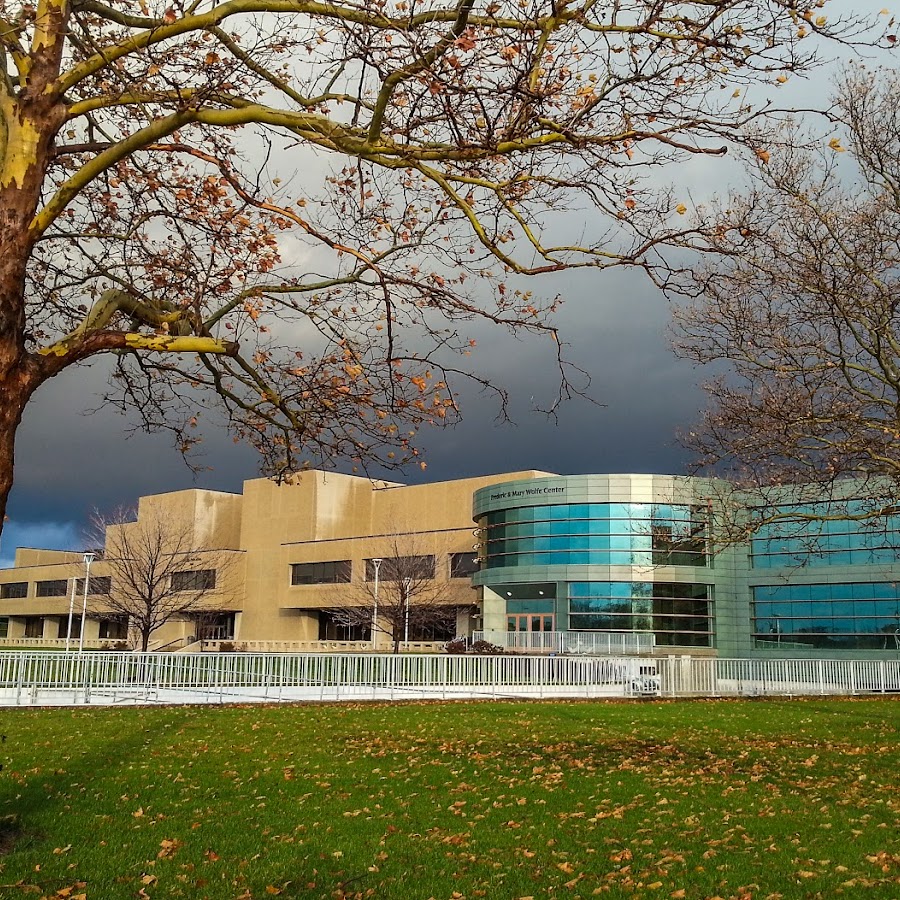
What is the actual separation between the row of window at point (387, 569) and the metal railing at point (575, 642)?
890cm

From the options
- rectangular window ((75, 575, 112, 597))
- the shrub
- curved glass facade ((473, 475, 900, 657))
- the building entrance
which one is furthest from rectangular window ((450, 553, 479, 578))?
rectangular window ((75, 575, 112, 597))

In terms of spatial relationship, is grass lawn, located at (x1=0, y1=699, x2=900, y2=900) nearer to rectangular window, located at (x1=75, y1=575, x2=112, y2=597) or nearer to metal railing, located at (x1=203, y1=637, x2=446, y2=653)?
metal railing, located at (x1=203, y1=637, x2=446, y2=653)

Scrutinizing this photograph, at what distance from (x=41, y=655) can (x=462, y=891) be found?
798 inches

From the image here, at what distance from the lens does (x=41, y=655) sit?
2380 centimetres

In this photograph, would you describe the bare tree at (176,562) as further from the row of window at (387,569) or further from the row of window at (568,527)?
the row of window at (568,527)

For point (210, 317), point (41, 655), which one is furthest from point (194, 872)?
point (41, 655)

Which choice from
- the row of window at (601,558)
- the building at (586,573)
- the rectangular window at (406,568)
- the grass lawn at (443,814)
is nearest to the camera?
the grass lawn at (443,814)

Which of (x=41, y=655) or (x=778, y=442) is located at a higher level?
(x=778, y=442)

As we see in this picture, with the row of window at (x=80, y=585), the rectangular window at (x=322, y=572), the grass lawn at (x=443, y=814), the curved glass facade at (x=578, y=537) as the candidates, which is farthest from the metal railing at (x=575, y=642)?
the row of window at (x=80, y=585)

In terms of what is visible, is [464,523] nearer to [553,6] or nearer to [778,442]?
[778,442]

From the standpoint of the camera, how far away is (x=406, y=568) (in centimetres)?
6819

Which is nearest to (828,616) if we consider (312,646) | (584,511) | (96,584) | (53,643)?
(584,511)

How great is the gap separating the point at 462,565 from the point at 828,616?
29.1 meters

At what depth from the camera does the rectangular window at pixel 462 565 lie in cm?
7531
